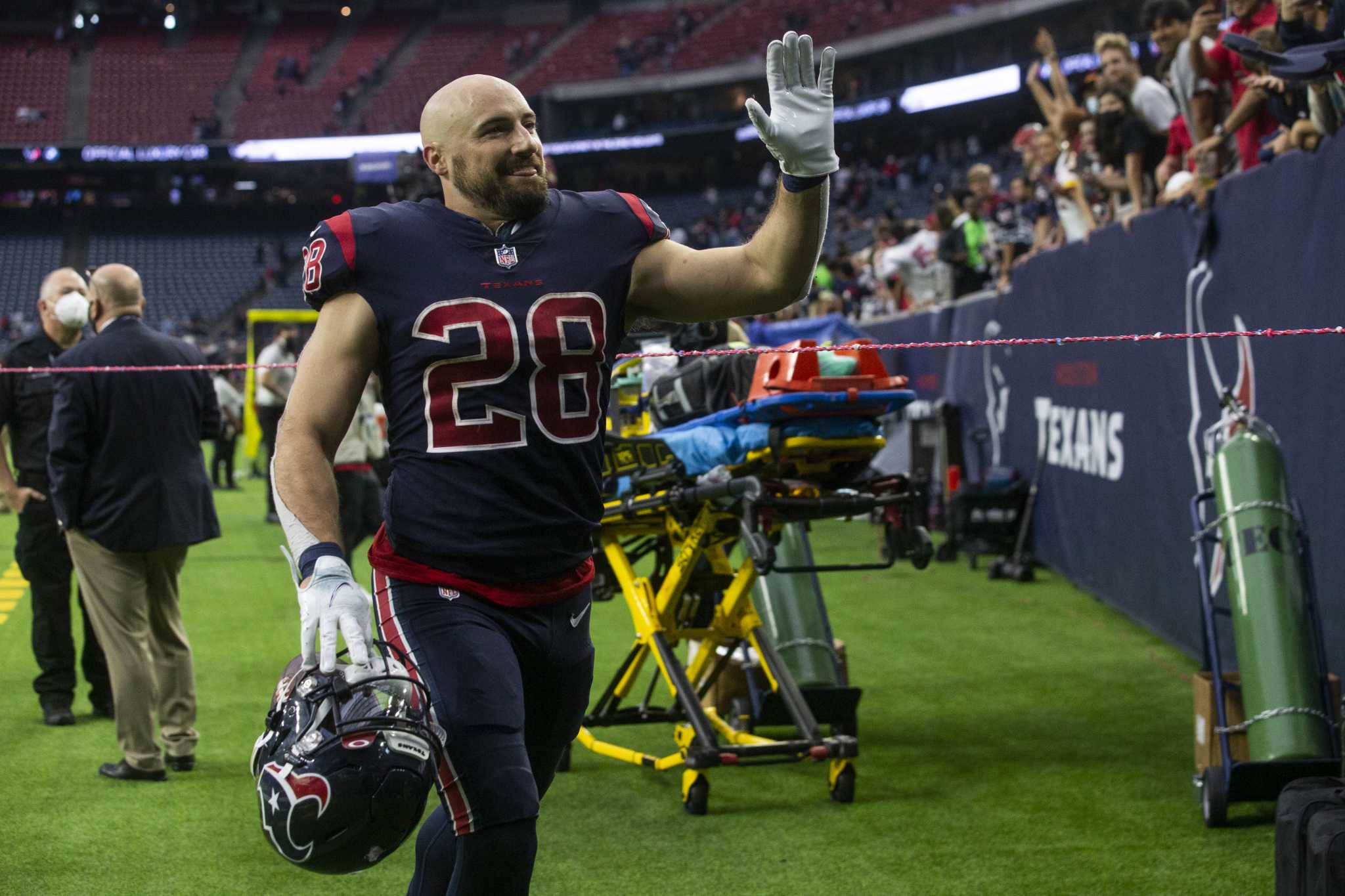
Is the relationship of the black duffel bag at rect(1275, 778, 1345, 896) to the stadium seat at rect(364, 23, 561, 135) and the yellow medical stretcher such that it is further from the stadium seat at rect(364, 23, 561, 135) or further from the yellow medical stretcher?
the stadium seat at rect(364, 23, 561, 135)

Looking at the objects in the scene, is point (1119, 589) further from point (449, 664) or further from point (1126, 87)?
point (449, 664)

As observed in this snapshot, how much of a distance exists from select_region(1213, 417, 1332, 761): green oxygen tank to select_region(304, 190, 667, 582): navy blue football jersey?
2962 mm

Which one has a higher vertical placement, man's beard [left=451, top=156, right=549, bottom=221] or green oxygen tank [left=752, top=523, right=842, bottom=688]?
man's beard [left=451, top=156, right=549, bottom=221]

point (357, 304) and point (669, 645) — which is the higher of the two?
point (357, 304)

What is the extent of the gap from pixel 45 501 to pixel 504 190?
441 cm

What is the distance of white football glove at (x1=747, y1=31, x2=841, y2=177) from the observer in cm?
260

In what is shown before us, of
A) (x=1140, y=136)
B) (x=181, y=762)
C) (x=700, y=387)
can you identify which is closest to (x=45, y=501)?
(x=181, y=762)

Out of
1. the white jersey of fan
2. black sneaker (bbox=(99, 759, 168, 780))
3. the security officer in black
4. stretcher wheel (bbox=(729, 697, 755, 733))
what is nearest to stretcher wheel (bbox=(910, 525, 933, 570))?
stretcher wheel (bbox=(729, 697, 755, 733))

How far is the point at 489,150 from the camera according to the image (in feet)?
9.32

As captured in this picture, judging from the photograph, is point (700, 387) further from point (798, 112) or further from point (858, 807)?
point (798, 112)

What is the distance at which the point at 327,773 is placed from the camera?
235cm

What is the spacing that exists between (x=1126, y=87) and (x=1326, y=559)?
417 cm

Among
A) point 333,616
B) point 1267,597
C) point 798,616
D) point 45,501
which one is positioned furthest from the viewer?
point 45,501

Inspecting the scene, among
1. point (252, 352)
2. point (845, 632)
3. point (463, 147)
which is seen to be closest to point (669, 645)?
point (463, 147)
